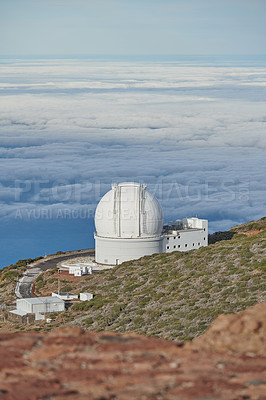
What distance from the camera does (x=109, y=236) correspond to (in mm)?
48531

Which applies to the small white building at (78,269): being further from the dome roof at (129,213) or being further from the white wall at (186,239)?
the white wall at (186,239)

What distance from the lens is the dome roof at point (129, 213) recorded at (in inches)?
1884

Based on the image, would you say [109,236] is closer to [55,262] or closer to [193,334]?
[55,262]

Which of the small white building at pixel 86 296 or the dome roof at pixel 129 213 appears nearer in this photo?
the small white building at pixel 86 296

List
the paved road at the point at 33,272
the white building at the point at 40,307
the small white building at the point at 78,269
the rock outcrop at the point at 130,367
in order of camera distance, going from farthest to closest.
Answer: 1. the small white building at the point at 78,269
2. the paved road at the point at 33,272
3. the white building at the point at 40,307
4. the rock outcrop at the point at 130,367

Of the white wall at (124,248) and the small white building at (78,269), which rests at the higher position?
the white wall at (124,248)

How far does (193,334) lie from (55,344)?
16991mm

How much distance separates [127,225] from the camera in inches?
1884

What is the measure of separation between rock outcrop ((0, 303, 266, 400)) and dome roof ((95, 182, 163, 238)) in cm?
3800

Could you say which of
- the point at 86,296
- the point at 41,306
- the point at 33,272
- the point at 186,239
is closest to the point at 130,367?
the point at 41,306

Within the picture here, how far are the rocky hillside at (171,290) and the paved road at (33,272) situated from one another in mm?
889

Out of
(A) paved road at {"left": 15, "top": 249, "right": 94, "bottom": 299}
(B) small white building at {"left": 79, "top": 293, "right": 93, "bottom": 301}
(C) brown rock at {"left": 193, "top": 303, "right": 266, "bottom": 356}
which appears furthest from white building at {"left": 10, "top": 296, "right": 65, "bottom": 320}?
(C) brown rock at {"left": 193, "top": 303, "right": 266, "bottom": 356}

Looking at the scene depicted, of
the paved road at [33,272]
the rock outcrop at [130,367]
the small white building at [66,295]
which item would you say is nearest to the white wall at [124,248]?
the paved road at [33,272]

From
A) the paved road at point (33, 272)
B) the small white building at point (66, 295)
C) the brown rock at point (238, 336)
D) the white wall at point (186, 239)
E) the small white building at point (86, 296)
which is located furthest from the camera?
the white wall at point (186, 239)
